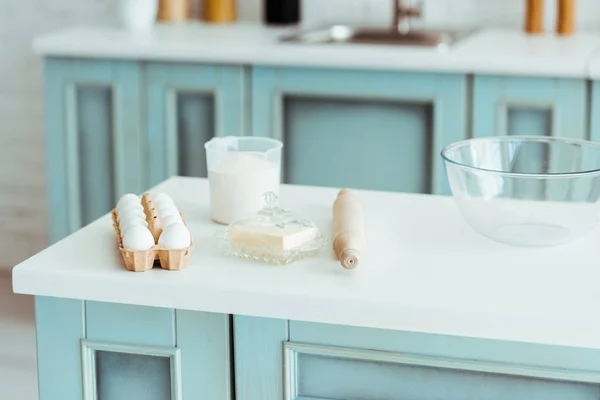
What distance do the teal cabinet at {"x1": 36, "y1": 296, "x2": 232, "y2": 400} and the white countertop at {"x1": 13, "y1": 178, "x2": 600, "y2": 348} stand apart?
49 millimetres

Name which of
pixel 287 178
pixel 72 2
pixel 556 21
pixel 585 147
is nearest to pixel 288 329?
pixel 585 147

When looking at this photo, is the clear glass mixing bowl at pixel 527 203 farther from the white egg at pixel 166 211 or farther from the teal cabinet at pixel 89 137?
the teal cabinet at pixel 89 137

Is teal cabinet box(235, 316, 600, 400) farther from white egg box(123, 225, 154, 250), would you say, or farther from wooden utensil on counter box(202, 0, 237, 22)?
wooden utensil on counter box(202, 0, 237, 22)

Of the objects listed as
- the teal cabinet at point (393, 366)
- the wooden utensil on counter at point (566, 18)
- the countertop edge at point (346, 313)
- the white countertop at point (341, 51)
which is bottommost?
the teal cabinet at point (393, 366)

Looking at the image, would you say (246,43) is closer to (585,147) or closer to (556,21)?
(556,21)

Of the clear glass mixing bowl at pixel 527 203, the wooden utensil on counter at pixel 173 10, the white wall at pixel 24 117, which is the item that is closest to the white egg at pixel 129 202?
the clear glass mixing bowl at pixel 527 203

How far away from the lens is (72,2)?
385 centimetres

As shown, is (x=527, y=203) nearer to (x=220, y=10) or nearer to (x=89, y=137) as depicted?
(x=89, y=137)

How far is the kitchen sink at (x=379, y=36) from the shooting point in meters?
3.40

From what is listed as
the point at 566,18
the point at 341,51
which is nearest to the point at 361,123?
the point at 341,51

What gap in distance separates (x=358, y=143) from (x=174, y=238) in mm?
1767

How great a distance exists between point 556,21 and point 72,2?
5.89ft

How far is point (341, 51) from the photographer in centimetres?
299

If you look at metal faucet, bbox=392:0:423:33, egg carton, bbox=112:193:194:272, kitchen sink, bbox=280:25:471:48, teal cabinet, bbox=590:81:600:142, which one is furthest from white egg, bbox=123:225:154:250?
metal faucet, bbox=392:0:423:33
